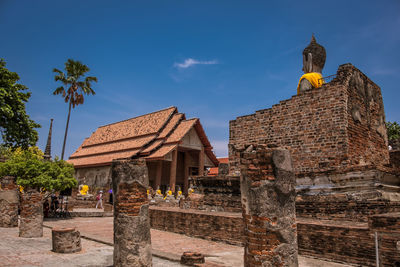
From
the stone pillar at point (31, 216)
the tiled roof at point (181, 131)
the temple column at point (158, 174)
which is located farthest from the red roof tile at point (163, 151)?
the stone pillar at point (31, 216)

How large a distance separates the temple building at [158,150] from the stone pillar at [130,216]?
15.9m

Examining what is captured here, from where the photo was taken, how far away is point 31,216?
850cm

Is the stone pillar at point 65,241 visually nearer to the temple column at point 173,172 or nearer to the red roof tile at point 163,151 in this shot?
the red roof tile at point 163,151

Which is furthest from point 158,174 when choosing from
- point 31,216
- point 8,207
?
point 31,216

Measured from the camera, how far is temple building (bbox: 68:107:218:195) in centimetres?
2288

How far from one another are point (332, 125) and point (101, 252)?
6234 mm

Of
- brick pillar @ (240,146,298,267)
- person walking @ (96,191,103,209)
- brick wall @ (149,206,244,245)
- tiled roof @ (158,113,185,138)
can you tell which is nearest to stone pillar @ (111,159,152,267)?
brick pillar @ (240,146,298,267)

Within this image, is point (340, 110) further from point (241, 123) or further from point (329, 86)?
point (241, 123)

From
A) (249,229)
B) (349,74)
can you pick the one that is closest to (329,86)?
(349,74)

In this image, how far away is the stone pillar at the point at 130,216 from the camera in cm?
526

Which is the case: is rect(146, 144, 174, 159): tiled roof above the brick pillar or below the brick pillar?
above

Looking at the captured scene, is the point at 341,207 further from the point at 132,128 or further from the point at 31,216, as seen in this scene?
the point at 132,128

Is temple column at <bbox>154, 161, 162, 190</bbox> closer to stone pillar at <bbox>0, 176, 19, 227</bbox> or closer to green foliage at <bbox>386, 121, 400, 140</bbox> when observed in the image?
stone pillar at <bbox>0, 176, 19, 227</bbox>

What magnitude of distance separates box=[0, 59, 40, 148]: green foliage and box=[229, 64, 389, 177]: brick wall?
7.83 metres
